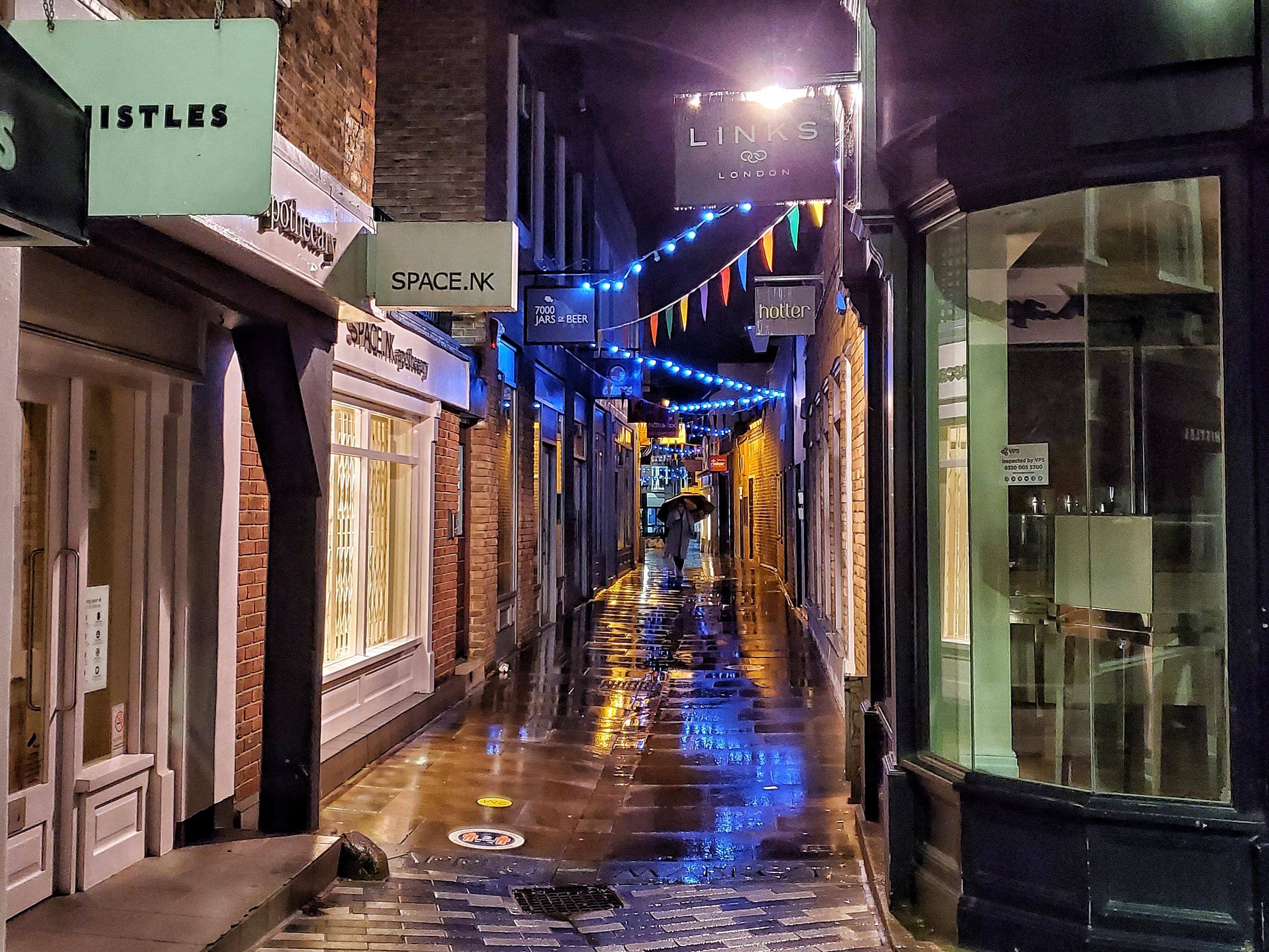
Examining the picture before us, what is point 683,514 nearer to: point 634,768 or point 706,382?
point 706,382

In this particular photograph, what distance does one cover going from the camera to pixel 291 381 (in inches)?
207

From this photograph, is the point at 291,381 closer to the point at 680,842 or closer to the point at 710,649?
the point at 680,842

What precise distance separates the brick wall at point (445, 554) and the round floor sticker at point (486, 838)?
3347mm

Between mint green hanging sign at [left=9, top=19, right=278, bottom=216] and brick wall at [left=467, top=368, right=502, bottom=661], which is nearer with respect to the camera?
mint green hanging sign at [left=9, top=19, right=278, bottom=216]

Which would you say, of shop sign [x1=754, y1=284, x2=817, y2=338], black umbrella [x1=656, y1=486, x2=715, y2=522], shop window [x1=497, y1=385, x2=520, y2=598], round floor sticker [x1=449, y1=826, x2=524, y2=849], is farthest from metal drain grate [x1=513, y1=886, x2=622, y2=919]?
black umbrella [x1=656, y1=486, x2=715, y2=522]

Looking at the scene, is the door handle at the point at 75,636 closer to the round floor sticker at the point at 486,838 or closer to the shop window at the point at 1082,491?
the round floor sticker at the point at 486,838

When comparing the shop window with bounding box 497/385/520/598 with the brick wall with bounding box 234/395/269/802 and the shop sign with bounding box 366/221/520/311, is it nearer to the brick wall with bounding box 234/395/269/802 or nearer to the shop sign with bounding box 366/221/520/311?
the brick wall with bounding box 234/395/269/802

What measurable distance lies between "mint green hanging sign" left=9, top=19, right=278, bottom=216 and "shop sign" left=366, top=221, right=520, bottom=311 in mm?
2371

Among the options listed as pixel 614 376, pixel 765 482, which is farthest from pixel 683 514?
pixel 614 376

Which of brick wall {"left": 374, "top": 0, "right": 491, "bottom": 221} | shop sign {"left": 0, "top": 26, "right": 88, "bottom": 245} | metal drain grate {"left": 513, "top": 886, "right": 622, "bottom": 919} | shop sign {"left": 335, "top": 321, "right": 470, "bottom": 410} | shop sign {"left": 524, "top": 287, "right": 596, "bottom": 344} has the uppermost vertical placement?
brick wall {"left": 374, "top": 0, "right": 491, "bottom": 221}

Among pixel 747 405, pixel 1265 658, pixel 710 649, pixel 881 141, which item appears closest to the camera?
pixel 1265 658

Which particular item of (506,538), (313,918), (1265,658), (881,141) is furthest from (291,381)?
(506,538)

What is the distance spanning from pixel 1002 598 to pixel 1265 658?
1214 mm

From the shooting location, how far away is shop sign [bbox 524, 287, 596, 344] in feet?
38.5
